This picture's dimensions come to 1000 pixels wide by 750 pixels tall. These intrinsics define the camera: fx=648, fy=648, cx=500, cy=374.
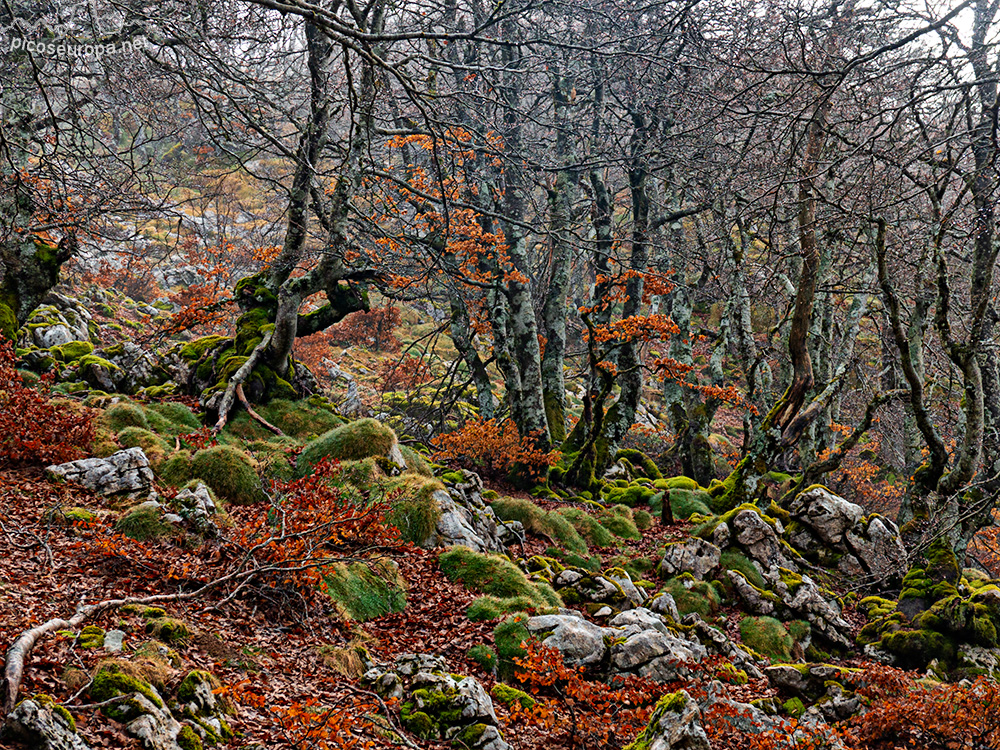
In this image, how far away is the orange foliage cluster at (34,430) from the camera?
20.9 ft

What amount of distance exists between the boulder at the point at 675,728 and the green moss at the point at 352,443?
4.97 meters

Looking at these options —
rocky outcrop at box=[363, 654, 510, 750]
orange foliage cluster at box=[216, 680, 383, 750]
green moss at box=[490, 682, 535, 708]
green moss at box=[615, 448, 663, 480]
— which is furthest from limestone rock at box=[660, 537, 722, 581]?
orange foliage cluster at box=[216, 680, 383, 750]

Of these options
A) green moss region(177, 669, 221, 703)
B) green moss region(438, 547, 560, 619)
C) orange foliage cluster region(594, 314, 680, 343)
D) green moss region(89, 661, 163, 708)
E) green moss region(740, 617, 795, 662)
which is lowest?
green moss region(740, 617, 795, 662)

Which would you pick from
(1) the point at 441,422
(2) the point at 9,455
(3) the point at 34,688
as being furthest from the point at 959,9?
(1) the point at 441,422

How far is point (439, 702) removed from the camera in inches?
185

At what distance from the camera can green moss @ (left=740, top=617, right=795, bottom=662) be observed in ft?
26.1

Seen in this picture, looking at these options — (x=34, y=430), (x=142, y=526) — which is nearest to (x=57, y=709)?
(x=142, y=526)

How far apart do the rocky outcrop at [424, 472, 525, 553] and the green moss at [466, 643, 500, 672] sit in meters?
1.99

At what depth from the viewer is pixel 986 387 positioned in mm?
10766

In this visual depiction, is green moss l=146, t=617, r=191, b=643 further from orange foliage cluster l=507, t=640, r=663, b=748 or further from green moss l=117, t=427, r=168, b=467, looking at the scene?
green moss l=117, t=427, r=168, b=467

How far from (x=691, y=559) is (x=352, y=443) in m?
5.10

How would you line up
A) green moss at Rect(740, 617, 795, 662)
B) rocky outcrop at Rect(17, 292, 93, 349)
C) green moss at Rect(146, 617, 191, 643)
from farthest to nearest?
rocky outcrop at Rect(17, 292, 93, 349)
green moss at Rect(740, 617, 795, 662)
green moss at Rect(146, 617, 191, 643)

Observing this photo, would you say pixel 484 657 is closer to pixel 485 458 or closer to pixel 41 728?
pixel 41 728

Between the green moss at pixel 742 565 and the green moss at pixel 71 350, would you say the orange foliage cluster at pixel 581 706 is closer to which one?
the green moss at pixel 742 565
